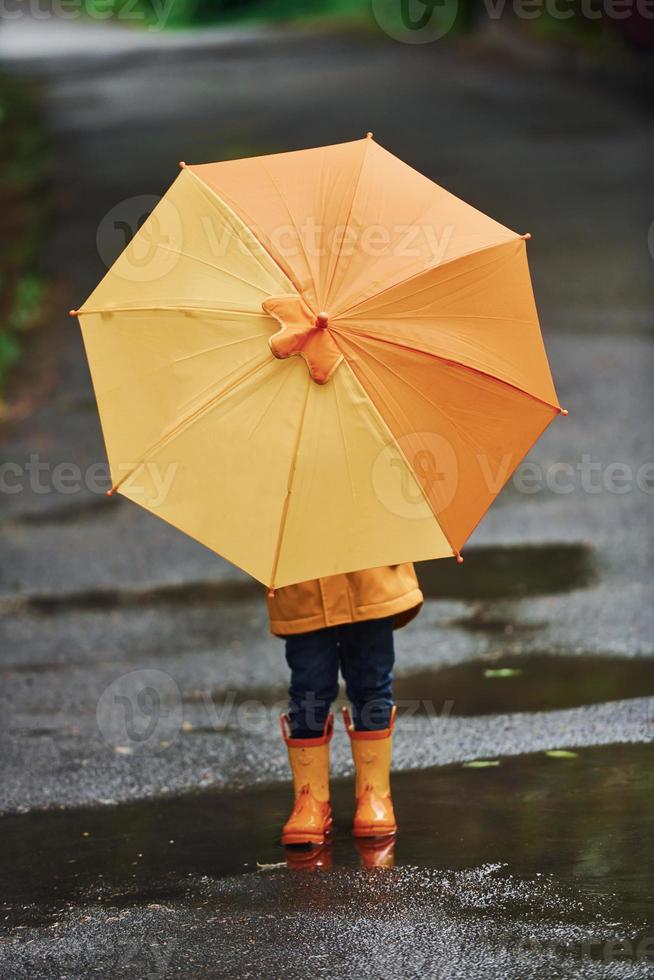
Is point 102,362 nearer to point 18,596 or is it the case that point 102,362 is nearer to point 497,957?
point 497,957

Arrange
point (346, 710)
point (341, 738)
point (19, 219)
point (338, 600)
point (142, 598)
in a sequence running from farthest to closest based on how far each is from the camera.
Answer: point (19, 219), point (142, 598), point (341, 738), point (346, 710), point (338, 600)

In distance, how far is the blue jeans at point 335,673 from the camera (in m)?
4.56

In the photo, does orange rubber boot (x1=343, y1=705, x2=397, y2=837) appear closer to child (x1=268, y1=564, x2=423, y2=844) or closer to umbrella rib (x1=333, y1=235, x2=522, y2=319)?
child (x1=268, y1=564, x2=423, y2=844)

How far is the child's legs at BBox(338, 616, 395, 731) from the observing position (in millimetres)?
4570

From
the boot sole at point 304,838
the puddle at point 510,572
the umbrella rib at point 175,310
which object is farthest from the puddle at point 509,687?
the umbrella rib at point 175,310

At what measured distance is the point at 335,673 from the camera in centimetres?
463

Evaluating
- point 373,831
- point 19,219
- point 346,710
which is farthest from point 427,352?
point 19,219

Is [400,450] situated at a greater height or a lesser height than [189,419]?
lesser

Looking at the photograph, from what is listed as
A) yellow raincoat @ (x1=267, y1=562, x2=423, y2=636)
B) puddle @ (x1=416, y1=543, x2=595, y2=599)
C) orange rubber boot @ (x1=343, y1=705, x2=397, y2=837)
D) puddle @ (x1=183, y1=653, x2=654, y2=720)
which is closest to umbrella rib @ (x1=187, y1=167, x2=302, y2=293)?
yellow raincoat @ (x1=267, y1=562, x2=423, y2=636)

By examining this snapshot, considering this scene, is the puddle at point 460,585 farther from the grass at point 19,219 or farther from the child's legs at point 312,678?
the grass at point 19,219

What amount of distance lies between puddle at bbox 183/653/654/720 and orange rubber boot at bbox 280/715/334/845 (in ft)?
3.28

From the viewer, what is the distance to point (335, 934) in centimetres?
395

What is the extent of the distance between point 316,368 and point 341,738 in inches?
74.1

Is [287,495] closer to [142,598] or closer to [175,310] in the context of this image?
[175,310]
